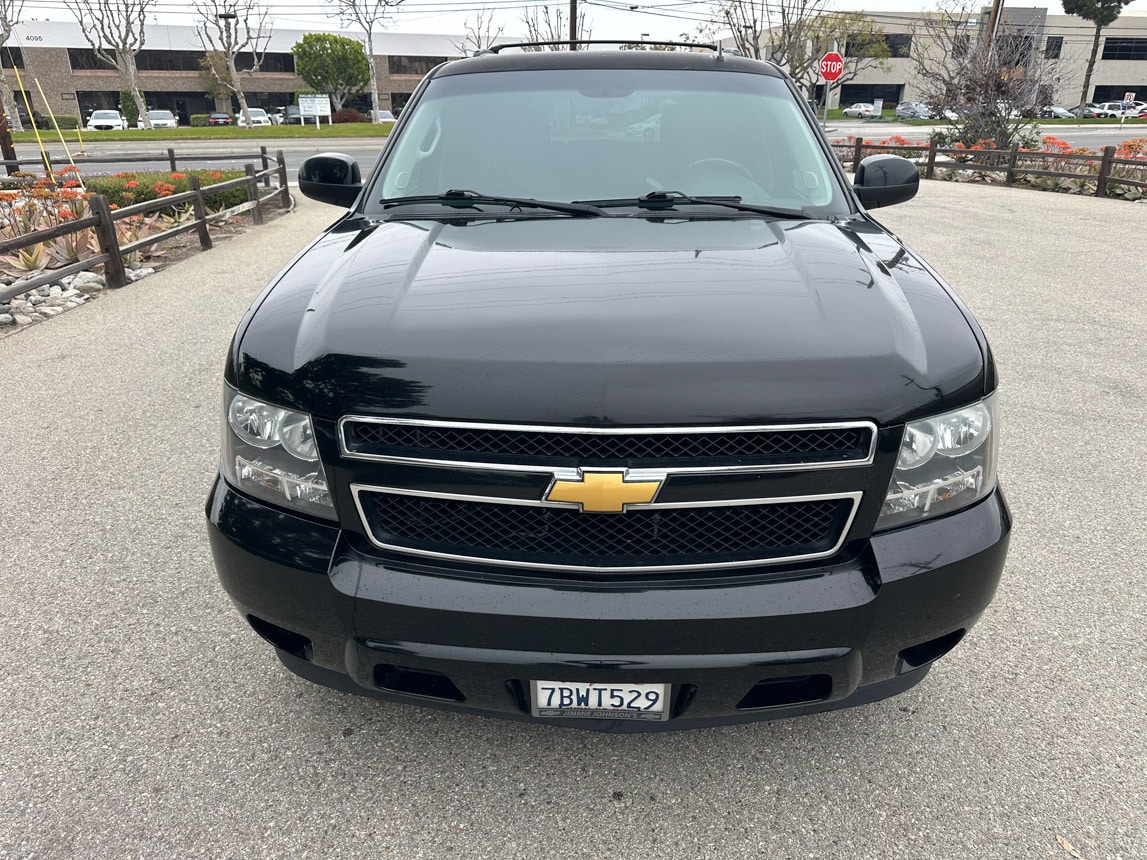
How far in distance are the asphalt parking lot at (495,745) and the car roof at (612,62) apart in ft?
7.76

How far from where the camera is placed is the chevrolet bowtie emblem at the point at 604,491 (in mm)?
1730

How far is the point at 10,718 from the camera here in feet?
8.12

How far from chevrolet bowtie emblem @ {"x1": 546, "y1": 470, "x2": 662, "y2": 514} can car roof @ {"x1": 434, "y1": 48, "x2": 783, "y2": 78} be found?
2358mm

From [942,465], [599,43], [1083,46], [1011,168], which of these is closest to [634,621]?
[942,465]

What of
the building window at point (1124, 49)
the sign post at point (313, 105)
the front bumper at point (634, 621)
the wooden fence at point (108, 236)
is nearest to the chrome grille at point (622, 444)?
the front bumper at point (634, 621)

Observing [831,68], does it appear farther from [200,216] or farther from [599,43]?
[599,43]

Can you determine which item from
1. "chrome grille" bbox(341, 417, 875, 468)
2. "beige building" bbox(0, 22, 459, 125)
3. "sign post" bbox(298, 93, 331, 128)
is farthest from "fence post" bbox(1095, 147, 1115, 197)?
"beige building" bbox(0, 22, 459, 125)

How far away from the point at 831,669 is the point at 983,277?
27.7 feet

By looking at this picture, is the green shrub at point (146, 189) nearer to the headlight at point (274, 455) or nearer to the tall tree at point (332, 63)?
the headlight at point (274, 455)

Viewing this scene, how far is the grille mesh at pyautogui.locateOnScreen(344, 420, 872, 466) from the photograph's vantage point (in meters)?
1.73

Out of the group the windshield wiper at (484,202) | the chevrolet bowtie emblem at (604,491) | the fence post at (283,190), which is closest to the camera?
the chevrolet bowtie emblem at (604,491)

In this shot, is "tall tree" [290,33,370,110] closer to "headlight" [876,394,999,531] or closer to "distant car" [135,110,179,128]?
"distant car" [135,110,179,128]

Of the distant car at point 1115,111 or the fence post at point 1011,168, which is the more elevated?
the distant car at point 1115,111

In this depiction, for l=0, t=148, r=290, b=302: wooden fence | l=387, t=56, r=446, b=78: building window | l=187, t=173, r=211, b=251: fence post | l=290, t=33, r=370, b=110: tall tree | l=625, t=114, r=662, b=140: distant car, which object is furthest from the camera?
l=387, t=56, r=446, b=78: building window
